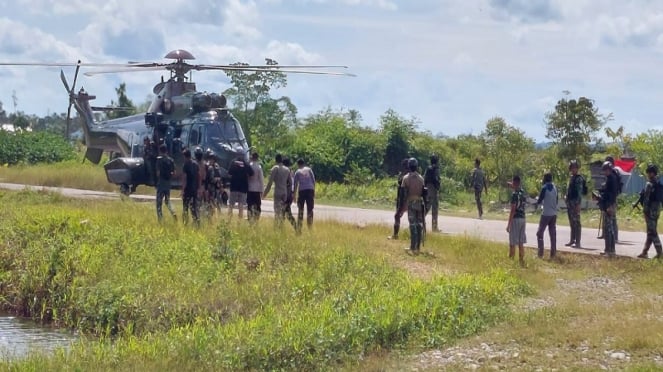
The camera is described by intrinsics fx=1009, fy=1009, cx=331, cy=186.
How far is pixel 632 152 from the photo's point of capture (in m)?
37.9

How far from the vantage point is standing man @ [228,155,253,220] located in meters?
19.7

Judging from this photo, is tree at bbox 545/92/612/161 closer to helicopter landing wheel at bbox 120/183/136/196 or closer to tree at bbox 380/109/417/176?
tree at bbox 380/109/417/176

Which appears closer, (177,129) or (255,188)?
(255,188)

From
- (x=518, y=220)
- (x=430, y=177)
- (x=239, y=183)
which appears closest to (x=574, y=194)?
(x=518, y=220)

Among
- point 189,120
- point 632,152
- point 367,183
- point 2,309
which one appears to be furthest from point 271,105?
point 2,309

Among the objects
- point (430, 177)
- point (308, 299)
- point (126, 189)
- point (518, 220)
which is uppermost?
point (430, 177)

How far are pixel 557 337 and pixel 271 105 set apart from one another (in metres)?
42.7

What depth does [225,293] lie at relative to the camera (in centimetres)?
1339

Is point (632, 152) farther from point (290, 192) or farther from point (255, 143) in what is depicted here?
point (290, 192)

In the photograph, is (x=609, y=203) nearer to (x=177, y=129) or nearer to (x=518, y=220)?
(x=518, y=220)

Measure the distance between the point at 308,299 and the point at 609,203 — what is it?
6983 millimetres

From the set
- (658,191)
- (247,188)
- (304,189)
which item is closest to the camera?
(658,191)

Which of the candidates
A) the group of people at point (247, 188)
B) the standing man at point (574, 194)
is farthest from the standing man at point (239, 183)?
the standing man at point (574, 194)

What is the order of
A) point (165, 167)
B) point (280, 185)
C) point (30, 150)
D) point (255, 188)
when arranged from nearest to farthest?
point (280, 185)
point (255, 188)
point (165, 167)
point (30, 150)
